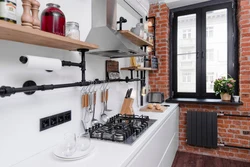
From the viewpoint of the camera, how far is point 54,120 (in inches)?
46.9

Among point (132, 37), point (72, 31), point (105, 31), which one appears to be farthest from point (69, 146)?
point (132, 37)

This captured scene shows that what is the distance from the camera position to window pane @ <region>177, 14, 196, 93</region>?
9.98ft

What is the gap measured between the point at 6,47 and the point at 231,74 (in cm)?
302

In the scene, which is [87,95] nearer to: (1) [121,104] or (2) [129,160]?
(2) [129,160]

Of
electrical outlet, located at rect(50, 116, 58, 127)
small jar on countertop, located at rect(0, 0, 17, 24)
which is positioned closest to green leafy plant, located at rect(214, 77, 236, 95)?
electrical outlet, located at rect(50, 116, 58, 127)

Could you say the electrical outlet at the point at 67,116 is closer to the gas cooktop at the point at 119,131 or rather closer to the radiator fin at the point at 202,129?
the gas cooktop at the point at 119,131

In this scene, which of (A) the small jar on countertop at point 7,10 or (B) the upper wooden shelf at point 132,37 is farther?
(B) the upper wooden shelf at point 132,37

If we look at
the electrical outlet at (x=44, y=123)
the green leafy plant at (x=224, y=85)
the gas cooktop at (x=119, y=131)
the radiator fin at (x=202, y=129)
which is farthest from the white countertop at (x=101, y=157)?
the green leafy plant at (x=224, y=85)

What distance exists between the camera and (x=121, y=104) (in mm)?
2234

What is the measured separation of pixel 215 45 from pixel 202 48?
0.21 m

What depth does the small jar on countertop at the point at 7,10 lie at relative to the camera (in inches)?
28.5

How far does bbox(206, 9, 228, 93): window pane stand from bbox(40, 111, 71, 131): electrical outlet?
2529mm

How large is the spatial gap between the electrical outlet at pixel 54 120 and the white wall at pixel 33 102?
0.09ft

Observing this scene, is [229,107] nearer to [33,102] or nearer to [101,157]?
[101,157]
